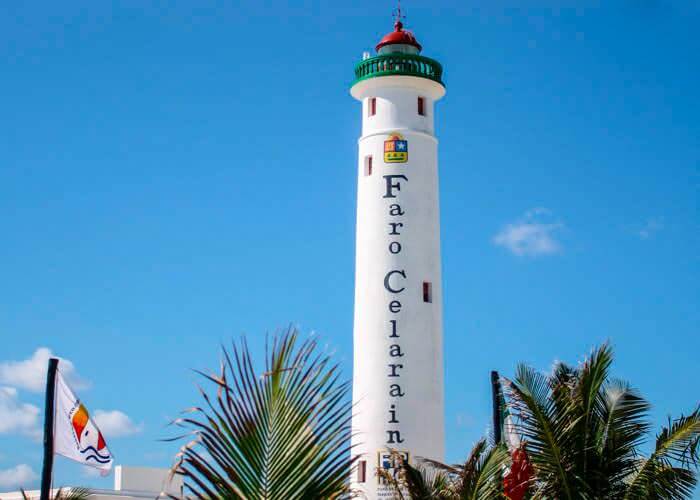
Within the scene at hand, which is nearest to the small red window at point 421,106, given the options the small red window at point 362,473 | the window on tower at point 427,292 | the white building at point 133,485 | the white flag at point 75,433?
the window on tower at point 427,292

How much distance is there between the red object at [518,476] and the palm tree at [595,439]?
1.01 feet

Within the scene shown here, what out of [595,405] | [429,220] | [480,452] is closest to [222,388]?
[480,452]

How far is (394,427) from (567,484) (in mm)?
19293

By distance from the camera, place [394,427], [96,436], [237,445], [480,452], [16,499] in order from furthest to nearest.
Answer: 1. [394,427]
2. [16,499]
3. [96,436]
4. [480,452]
5. [237,445]

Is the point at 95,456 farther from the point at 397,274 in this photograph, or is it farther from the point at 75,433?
the point at 397,274

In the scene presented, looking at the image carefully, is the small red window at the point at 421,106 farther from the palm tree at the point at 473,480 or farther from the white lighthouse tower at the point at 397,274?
the palm tree at the point at 473,480

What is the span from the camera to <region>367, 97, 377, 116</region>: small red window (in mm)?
43312

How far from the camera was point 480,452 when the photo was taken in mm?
20281

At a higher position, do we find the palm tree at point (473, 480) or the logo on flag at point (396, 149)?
the logo on flag at point (396, 149)

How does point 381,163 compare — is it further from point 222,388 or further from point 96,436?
point 222,388

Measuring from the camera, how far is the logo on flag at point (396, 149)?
4212cm

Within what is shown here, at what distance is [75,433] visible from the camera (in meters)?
29.6

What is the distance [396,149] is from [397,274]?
4.90 m

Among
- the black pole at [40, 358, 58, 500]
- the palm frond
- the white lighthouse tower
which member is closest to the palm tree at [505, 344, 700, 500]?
the palm frond
